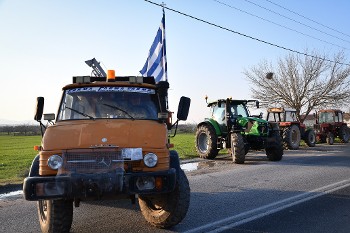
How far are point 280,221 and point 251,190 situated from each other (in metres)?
2.60

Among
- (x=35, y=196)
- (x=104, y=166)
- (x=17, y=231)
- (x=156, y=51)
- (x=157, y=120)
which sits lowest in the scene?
(x=17, y=231)

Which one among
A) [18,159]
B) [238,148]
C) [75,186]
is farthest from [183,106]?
[18,159]

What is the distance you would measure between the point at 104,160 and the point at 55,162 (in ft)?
1.89

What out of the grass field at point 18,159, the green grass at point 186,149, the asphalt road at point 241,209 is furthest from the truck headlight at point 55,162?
the green grass at point 186,149

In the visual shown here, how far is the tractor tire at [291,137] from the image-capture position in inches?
769

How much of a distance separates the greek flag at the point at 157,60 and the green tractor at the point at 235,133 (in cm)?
257

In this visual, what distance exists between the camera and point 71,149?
15.4 feet

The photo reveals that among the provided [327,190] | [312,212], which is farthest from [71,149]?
[327,190]

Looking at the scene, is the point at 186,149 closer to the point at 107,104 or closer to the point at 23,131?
the point at 107,104

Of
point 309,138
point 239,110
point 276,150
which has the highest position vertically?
point 239,110

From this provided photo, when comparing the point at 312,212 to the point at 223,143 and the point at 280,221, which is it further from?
the point at 223,143

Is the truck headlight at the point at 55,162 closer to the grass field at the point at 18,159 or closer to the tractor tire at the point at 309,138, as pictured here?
the grass field at the point at 18,159

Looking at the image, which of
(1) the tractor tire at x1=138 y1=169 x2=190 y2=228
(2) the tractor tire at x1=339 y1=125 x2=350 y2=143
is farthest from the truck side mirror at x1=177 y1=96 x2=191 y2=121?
(2) the tractor tire at x1=339 y1=125 x2=350 y2=143

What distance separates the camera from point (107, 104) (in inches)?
227
